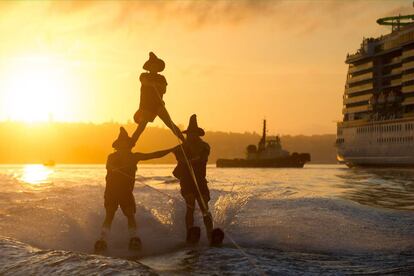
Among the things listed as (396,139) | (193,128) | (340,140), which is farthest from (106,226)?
(340,140)

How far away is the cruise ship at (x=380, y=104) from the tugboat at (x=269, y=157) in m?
14.7

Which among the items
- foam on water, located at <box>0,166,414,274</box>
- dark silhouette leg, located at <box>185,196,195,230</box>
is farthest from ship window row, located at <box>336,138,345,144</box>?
dark silhouette leg, located at <box>185,196,195,230</box>

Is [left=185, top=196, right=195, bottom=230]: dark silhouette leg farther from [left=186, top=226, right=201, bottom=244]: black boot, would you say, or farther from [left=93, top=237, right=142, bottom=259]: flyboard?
[left=93, top=237, right=142, bottom=259]: flyboard

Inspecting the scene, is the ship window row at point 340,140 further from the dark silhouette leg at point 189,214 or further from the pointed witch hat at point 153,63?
the dark silhouette leg at point 189,214

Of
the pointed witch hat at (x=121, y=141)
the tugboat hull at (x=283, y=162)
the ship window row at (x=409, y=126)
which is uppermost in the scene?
the ship window row at (x=409, y=126)

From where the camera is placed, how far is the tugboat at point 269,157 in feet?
364

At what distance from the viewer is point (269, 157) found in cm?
11356

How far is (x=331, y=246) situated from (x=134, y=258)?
3.45 meters

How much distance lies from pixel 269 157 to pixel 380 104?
31.9 m

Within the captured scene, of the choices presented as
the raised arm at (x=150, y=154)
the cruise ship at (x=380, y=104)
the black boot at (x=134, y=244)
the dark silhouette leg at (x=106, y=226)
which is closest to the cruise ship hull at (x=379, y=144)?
the cruise ship at (x=380, y=104)

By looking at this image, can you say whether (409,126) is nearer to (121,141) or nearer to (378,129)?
(378,129)

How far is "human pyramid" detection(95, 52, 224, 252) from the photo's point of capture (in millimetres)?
9195

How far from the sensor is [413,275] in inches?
247

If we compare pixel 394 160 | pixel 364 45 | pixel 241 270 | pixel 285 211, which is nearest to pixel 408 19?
pixel 364 45
